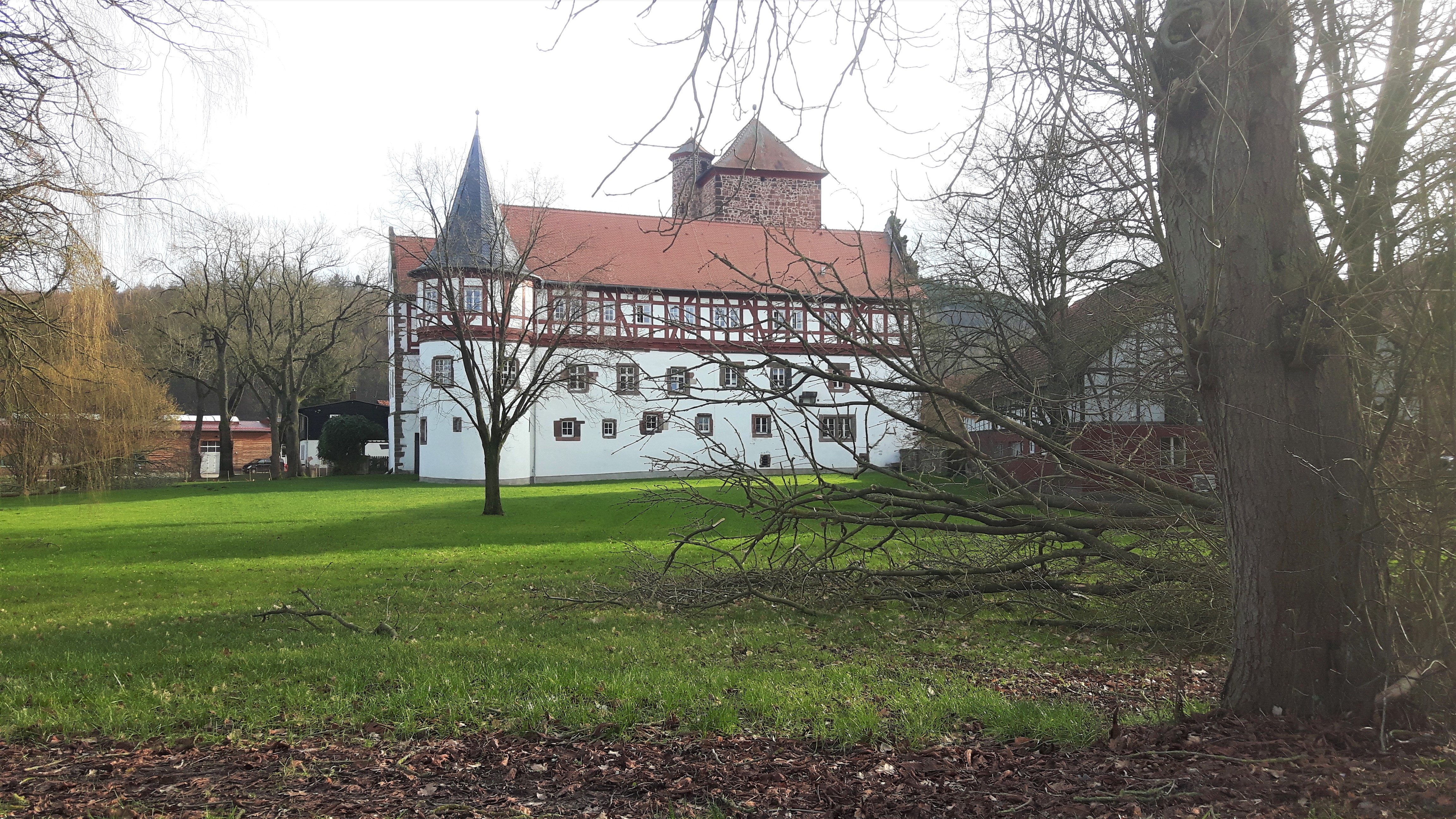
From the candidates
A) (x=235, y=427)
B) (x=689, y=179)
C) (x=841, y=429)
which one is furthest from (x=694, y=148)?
(x=235, y=427)

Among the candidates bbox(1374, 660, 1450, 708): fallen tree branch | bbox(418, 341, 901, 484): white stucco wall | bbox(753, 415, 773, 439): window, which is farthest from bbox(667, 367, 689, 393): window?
bbox(753, 415, 773, 439): window

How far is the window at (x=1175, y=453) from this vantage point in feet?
28.0

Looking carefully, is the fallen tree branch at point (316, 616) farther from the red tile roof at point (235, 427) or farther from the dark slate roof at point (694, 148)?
the red tile roof at point (235, 427)

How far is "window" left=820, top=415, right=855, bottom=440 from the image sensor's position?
24.4 feet

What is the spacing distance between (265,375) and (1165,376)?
43.6m

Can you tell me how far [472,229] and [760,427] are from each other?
14.8m

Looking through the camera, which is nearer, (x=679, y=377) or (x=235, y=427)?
(x=679, y=377)

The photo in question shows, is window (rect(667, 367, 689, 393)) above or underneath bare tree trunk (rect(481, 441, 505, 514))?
above

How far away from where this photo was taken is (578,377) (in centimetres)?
2034

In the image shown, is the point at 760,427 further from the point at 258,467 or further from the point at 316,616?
the point at 316,616

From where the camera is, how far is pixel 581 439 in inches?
1569

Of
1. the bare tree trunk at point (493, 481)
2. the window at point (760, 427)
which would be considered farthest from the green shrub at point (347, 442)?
the bare tree trunk at point (493, 481)

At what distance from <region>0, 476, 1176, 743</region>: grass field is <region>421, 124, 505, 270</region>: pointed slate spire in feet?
35.8

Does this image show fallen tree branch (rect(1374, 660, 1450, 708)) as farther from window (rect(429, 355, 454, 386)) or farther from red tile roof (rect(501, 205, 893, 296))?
red tile roof (rect(501, 205, 893, 296))
